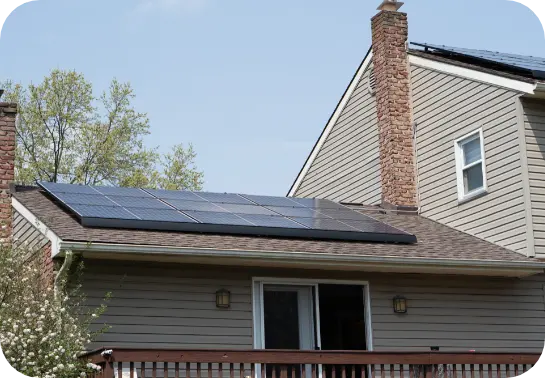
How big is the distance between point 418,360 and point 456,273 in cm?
294

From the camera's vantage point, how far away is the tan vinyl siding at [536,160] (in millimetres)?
14305

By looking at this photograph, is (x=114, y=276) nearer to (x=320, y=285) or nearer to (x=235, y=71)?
(x=320, y=285)

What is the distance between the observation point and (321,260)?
12.4 m

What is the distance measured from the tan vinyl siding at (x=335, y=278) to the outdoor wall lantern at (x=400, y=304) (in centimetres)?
7

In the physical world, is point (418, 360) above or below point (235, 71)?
below

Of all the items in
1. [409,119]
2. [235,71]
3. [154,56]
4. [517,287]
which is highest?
[154,56]

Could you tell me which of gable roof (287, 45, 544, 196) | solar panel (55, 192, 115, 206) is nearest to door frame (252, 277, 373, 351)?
solar panel (55, 192, 115, 206)

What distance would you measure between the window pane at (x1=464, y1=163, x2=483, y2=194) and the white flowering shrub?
7120 millimetres

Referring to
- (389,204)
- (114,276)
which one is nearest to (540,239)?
(389,204)

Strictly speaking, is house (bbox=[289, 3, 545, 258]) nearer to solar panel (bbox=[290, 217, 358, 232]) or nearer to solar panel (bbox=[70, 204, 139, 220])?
solar panel (bbox=[290, 217, 358, 232])

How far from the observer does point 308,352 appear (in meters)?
10.5

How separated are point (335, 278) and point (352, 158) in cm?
640

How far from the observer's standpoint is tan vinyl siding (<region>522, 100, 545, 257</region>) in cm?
1430

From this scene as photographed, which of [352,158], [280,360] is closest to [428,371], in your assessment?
[280,360]
